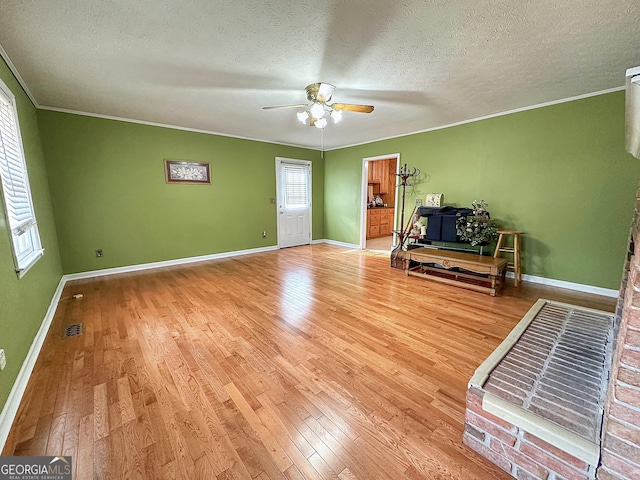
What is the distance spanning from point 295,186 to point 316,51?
4257 millimetres

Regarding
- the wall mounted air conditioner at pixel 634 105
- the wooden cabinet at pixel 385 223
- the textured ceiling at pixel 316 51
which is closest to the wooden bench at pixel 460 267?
the textured ceiling at pixel 316 51

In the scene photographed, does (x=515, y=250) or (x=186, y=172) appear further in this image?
(x=186, y=172)

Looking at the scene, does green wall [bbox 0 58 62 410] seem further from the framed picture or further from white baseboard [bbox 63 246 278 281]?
the framed picture

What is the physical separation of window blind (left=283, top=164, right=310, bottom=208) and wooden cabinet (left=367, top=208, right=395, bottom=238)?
6.43ft

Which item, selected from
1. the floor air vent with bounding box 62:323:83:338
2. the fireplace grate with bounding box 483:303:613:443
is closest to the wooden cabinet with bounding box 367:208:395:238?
the fireplace grate with bounding box 483:303:613:443

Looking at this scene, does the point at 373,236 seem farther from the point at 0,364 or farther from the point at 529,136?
the point at 0,364

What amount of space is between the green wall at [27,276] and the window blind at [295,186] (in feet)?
13.0

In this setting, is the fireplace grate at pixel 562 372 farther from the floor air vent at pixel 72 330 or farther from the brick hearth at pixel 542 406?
the floor air vent at pixel 72 330

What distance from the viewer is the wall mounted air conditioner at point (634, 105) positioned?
801 millimetres

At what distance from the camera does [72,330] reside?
95.7 inches

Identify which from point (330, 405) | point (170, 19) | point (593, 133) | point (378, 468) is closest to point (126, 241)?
point (170, 19)

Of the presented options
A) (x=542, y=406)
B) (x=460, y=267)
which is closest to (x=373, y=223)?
(x=460, y=267)

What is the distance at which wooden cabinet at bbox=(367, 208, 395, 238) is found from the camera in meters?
7.48

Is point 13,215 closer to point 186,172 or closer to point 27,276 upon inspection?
point 27,276
